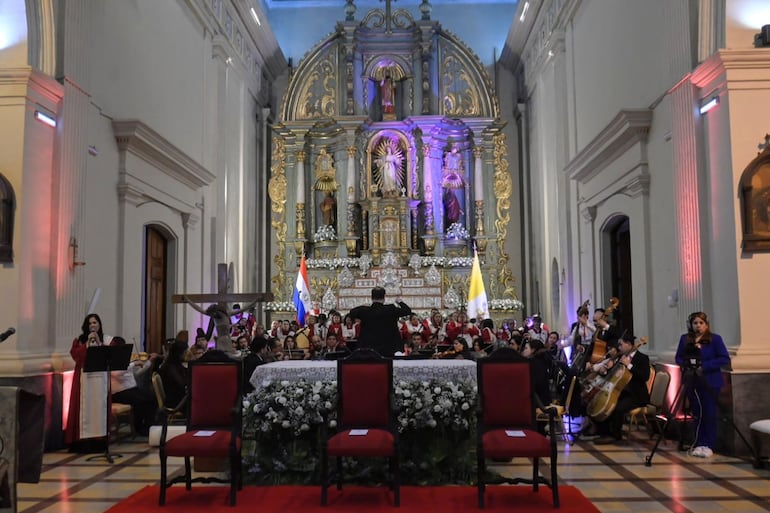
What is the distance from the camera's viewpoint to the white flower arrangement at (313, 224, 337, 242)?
19.0 m

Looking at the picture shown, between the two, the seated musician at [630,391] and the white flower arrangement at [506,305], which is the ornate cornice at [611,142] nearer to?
the seated musician at [630,391]

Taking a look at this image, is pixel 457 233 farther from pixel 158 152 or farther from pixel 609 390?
pixel 609 390

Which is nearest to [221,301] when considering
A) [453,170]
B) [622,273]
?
[622,273]

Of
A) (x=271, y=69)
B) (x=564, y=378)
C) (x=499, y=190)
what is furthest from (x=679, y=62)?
(x=271, y=69)

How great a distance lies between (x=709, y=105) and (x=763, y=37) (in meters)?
0.90

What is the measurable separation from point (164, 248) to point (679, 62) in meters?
8.86

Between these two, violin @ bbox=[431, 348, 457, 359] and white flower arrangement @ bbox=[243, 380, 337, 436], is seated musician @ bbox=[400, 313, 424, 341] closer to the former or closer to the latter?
violin @ bbox=[431, 348, 457, 359]

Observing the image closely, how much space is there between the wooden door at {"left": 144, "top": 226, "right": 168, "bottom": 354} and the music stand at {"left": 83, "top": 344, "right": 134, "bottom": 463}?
3.86 metres

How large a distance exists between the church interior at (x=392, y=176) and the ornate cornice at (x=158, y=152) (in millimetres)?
45

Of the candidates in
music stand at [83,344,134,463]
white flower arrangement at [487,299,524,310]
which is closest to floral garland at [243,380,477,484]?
music stand at [83,344,134,463]

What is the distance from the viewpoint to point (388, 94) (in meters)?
19.5

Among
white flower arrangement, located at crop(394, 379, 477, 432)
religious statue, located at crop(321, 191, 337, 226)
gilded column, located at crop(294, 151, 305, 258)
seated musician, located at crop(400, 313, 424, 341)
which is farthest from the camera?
religious statue, located at crop(321, 191, 337, 226)

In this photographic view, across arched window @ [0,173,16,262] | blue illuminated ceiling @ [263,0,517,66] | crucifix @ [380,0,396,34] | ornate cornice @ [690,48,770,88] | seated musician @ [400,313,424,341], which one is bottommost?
seated musician @ [400,313,424,341]

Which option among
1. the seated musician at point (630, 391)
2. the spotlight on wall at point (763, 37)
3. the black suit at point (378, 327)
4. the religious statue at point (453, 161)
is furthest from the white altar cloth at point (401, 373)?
the religious statue at point (453, 161)
